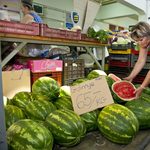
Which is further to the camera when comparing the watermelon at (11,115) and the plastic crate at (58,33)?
the plastic crate at (58,33)

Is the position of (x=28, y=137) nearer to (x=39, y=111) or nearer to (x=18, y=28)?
(x=39, y=111)

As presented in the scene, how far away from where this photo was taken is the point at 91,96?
1354mm

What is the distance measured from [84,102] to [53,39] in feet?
4.64

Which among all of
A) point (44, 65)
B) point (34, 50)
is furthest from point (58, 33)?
point (34, 50)

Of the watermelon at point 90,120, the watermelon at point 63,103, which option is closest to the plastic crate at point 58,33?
the watermelon at point 63,103

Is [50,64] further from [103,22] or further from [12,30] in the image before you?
[103,22]

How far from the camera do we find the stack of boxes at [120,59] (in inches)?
163

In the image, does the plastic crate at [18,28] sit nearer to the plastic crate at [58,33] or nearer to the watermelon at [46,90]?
the plastic crate at [58,33]

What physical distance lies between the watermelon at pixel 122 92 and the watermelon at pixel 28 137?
0.88 m

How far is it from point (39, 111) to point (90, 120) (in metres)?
0.45

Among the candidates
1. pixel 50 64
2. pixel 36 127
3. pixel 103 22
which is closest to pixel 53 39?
pixel 50 64

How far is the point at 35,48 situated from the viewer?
333 centimetres

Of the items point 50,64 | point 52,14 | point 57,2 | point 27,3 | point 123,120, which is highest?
point 57,2

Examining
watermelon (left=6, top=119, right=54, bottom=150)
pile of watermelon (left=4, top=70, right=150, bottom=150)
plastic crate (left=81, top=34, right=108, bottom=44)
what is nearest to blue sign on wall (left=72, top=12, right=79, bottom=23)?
plastic crate (left=81, top=34, right=108, bottom=44)
